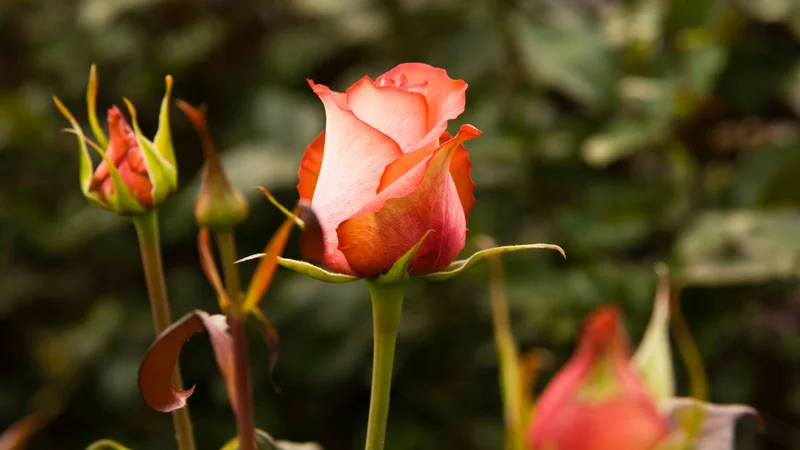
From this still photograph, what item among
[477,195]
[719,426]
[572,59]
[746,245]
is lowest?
[477,195]

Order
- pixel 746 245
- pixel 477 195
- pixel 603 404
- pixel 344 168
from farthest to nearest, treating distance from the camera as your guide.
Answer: pixel 477 195 < pixel 746 245 < pixel 344 168 < pixel 603 404

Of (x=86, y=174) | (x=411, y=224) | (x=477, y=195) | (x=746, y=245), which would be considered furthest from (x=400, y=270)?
(x=477, y=195)

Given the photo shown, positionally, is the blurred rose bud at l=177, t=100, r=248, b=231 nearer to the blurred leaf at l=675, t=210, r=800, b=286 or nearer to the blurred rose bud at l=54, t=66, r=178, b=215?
the blurred rose bud at l=54, t=66, r=178, b=215

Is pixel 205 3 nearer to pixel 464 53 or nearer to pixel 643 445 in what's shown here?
pixel 464 53

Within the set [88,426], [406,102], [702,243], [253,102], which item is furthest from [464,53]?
[406,102]

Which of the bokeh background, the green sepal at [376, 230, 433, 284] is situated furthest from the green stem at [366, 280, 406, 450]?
the bokeh background

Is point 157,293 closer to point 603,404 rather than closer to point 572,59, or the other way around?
point 603,404
